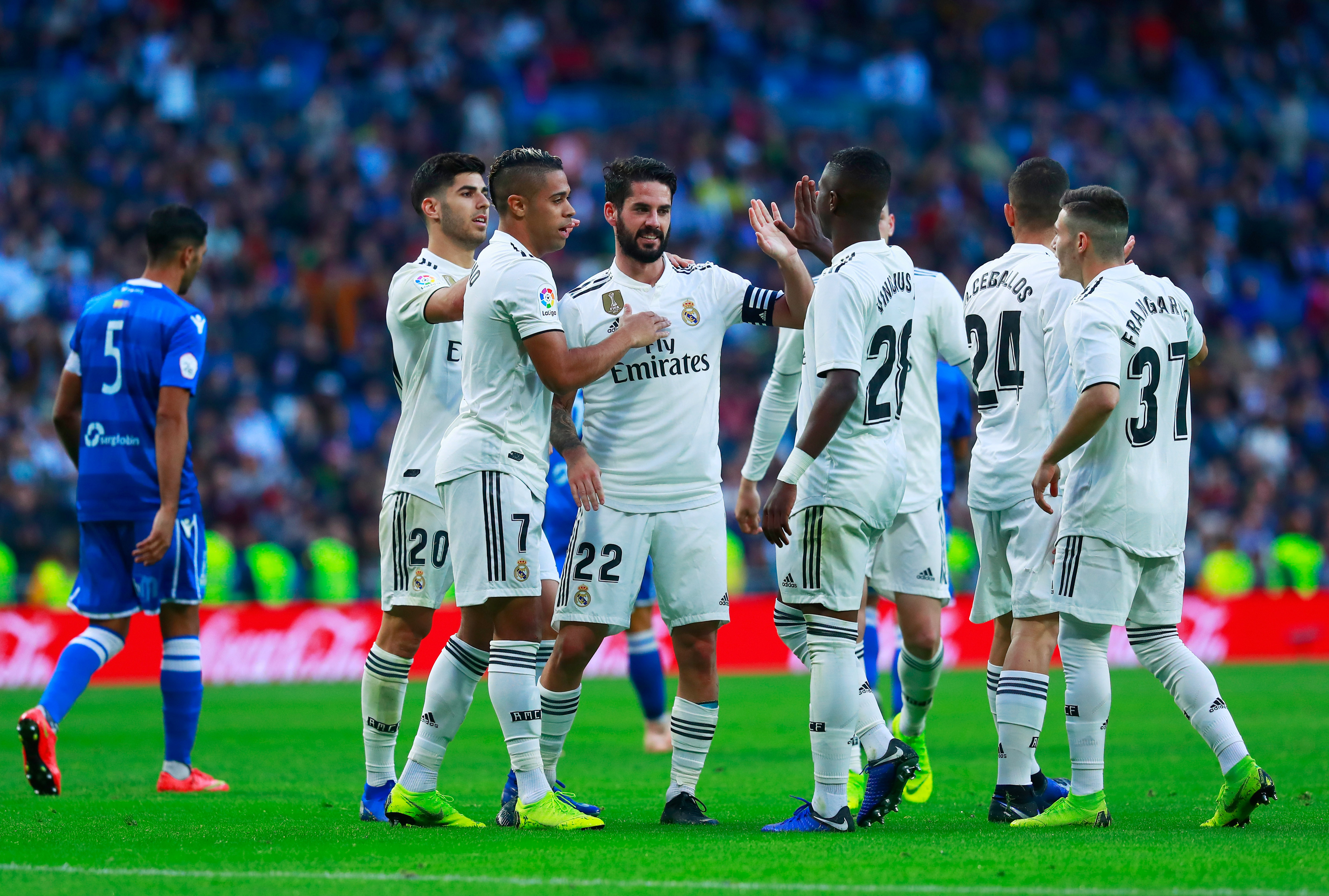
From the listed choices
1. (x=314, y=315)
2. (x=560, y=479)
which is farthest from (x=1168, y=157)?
(x=560, y=479)

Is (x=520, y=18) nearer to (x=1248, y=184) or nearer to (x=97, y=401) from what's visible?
(x=1248, y=184)

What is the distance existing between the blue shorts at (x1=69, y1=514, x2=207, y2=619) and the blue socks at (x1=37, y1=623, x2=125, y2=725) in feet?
0.37

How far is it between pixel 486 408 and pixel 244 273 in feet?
52.4

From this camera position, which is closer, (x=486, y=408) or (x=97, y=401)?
(x=486, y=408)

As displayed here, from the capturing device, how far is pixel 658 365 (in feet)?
22.8

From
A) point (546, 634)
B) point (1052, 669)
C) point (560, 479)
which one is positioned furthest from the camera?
point (1052, 669)

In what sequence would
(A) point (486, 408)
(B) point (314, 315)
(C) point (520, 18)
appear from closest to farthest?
(A) point (486, 408), (B) point (314, 315), (C) point (520, 18)

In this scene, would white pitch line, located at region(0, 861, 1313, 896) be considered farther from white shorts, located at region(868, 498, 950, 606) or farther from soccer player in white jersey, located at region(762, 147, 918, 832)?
white shorts, located at region(868, 498, 950, 606)

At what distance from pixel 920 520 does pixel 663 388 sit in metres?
1.67

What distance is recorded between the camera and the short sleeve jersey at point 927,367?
7977 millimetres

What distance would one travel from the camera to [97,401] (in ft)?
27.9

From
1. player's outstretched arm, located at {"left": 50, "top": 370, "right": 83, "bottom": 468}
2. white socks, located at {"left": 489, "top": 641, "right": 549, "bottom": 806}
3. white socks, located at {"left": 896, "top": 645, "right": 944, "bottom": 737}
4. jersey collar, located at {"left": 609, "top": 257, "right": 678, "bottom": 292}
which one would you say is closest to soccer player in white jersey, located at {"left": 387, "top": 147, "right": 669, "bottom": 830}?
white socks, located at {"left": 489, "top": 641, "right": 549, "bottom": 806}

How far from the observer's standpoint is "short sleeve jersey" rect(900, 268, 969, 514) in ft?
26.2

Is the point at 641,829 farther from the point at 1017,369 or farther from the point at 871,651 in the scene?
the point at 871,651
